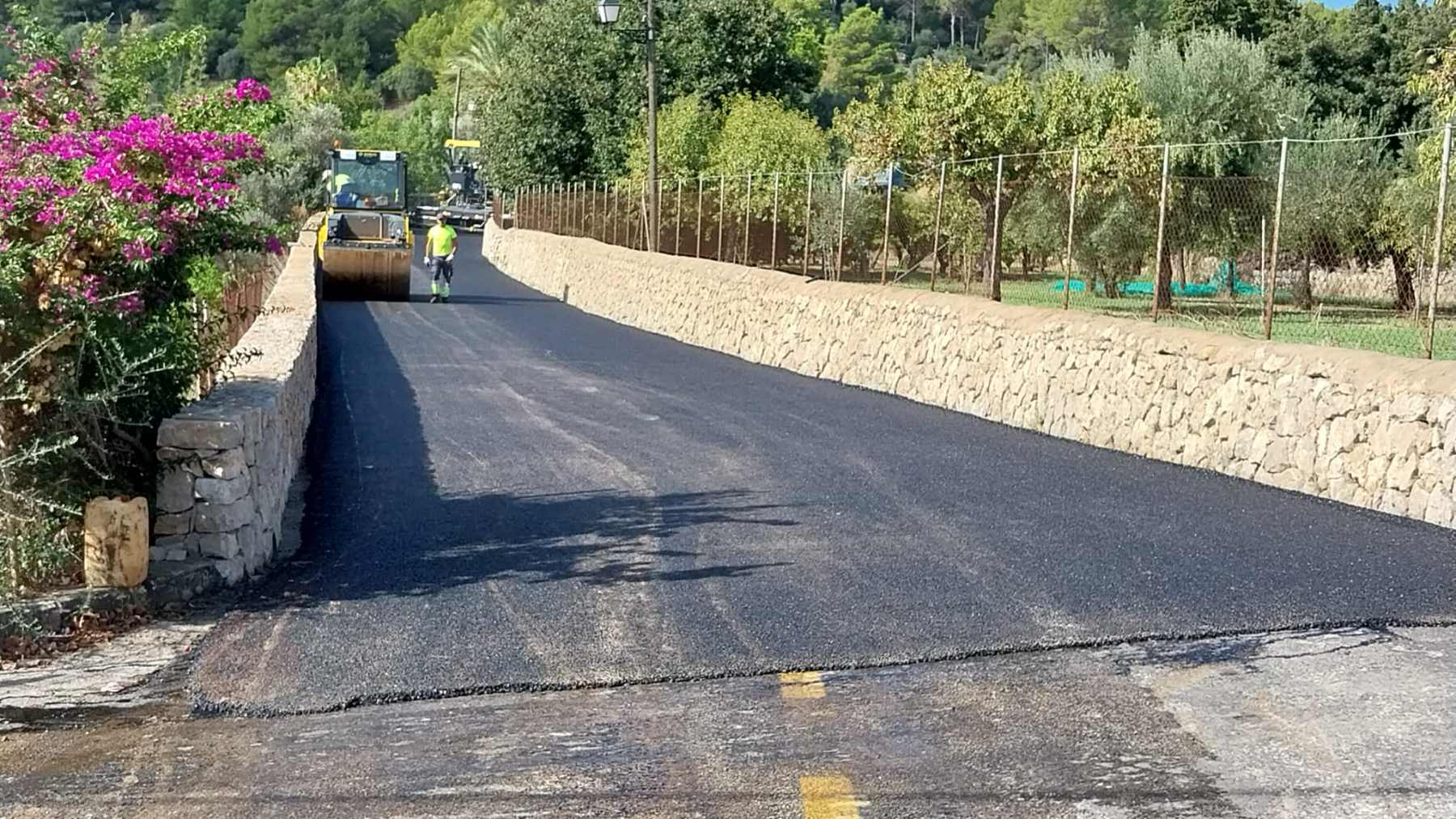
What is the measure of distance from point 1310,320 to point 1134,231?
9735mm

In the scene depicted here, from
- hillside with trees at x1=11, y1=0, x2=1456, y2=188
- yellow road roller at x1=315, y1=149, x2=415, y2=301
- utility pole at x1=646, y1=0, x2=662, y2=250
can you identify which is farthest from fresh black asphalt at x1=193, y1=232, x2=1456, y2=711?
utility pole at x1=646, y1=0, x2=662, y2=250

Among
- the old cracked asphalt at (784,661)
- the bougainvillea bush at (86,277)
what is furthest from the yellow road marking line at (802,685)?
the bougainvillea bush at (86,277)

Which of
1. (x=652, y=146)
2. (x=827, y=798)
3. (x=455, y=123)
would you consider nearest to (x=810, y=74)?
(x=652, y=146)

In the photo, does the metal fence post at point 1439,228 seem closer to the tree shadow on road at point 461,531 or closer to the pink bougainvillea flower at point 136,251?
the tree shadow on road at point 461,531

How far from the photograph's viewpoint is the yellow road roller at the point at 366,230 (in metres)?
37.0

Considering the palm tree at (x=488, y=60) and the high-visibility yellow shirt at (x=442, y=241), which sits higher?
the palm tree at (x=488, y=60)

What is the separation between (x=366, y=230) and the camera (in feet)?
125

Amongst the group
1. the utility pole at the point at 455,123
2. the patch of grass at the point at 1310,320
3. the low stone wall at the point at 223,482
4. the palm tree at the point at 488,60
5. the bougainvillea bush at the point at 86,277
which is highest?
the palm tree at the point at 488,60

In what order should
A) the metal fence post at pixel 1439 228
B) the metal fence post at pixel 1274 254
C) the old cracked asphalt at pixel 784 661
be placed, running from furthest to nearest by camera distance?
the metal fence post at pixel 1274 254
the metal fence post at pixel 1439 228
the old cracked asphalt at pixel 784 661

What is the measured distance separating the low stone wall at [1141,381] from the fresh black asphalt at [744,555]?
37 cm

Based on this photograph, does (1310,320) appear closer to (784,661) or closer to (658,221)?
(658,221)

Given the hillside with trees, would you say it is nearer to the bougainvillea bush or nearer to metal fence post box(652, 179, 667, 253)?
metal fence post box(652, 179, 667, 253)

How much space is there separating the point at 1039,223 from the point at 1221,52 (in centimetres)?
745

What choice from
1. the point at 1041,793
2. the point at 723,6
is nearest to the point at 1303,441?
→ the point at 1041,793
